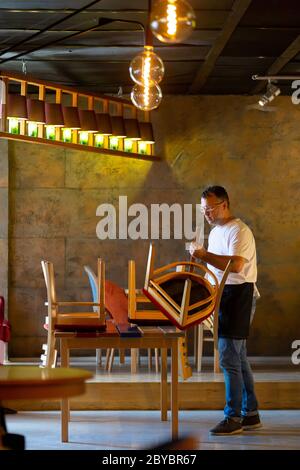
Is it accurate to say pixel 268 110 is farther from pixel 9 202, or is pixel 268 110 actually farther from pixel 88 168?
pixel 9 202

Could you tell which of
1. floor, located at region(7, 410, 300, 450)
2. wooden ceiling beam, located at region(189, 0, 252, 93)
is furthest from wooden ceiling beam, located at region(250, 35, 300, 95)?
floor, located at region(7, 410, 300, 450)

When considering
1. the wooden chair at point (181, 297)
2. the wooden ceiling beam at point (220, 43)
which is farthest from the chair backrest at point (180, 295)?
the wooden ceiling beam at point (220, 43)

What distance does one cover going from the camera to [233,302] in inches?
261

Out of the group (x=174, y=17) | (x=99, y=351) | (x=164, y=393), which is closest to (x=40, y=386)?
(x=174, y=17)

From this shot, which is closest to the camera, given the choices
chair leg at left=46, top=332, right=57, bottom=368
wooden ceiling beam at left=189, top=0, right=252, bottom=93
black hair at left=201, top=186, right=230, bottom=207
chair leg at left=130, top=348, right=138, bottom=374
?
black hair at left=201, top=186, right=230, bottom=207

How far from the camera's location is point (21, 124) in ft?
28.8

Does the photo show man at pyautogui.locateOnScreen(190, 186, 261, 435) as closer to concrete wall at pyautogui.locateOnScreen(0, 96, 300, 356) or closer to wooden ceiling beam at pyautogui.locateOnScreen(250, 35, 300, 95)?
wooden ceiling beam at pyautogui.locateOnScreen(250, 35, 300, 95)

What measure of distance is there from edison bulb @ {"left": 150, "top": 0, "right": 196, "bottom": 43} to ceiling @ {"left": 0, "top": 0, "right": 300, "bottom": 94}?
268 cm

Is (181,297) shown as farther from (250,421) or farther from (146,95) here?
(146,95)

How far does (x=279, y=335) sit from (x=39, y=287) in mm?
2962

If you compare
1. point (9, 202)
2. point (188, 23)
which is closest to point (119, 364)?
point (9, 202)

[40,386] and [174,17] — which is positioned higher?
[174,17]

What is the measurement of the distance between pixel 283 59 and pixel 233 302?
3.70m

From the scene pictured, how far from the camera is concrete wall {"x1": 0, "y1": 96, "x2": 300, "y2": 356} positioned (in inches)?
432
